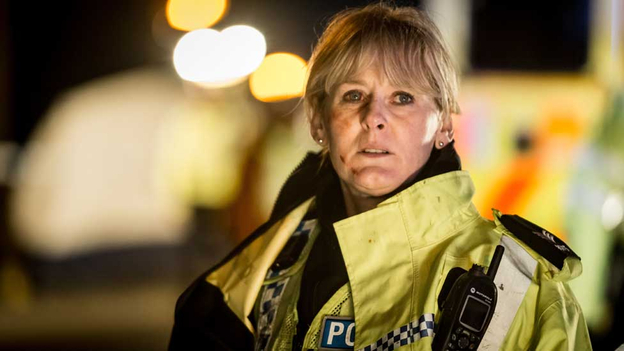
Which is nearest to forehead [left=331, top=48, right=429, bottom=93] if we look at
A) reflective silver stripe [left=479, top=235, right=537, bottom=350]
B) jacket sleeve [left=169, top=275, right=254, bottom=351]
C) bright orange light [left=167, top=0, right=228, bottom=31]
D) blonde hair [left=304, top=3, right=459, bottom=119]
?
blonde hair [left=304, top=3, right=459, bottom=119]

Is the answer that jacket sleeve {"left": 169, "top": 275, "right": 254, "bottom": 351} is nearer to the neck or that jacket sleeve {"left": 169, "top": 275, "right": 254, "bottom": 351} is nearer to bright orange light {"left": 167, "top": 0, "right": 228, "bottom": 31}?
the neck

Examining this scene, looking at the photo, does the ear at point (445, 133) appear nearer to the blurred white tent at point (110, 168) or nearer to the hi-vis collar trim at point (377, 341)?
the hi-vis collar trim at point (377, 341)

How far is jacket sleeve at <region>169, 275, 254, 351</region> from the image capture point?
2215 millimetres

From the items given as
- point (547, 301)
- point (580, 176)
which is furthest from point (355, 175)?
point (580, 176)

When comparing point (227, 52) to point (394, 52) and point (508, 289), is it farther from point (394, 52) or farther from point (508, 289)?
point (508, 289)

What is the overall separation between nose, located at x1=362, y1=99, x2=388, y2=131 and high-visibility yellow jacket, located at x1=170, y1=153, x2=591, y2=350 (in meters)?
0.22

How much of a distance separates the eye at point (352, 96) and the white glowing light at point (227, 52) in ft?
21.0

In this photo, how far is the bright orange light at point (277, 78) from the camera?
7965 millimetres

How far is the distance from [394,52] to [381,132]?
22 cm

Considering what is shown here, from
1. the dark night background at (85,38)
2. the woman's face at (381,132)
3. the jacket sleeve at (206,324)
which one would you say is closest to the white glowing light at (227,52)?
the dark night background at (85,38)

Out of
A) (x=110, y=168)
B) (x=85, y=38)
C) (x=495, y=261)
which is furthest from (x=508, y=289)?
(x=85, y=38)

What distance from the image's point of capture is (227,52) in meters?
8.30

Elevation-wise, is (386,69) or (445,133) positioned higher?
(386,69)

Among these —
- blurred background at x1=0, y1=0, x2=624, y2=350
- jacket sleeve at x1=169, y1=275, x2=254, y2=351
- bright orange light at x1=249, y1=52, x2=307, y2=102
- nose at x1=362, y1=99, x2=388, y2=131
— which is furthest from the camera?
bright orange light at x1=249, y1=52, x2=307, y2=102
